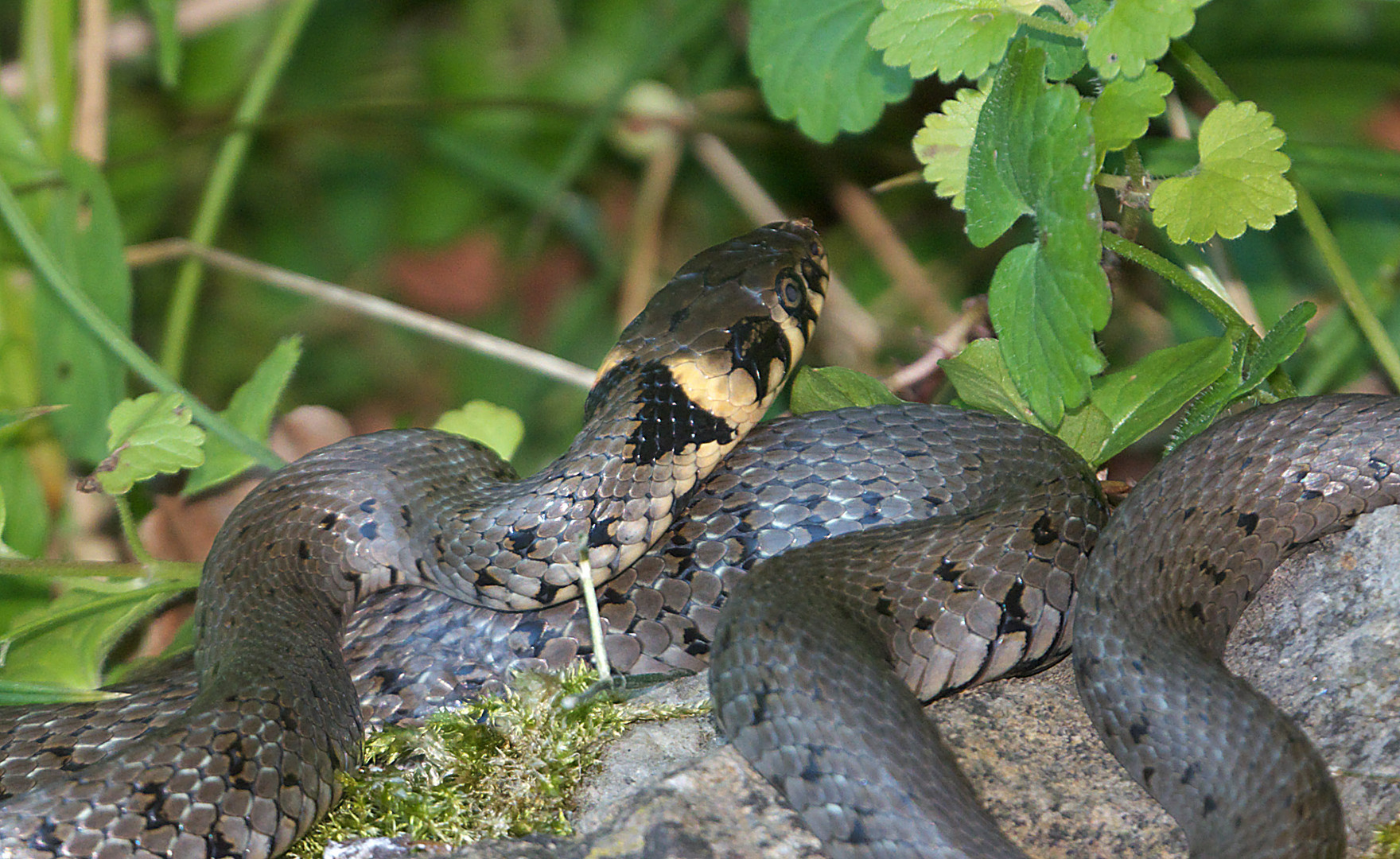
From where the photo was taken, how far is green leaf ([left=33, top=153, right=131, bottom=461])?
4094 millimetres

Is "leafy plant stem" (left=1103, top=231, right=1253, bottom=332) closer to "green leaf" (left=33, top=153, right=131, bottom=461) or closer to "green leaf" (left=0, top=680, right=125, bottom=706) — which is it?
"green leaf" (left=0, top=680, right=125, bottom=706)

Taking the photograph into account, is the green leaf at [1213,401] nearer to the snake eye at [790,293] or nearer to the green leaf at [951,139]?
the green leaf at [951,139]

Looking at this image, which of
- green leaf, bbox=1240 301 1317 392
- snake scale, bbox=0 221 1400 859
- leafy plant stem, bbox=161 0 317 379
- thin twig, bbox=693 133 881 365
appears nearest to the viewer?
snake scale, bbox=0 221 1400 859

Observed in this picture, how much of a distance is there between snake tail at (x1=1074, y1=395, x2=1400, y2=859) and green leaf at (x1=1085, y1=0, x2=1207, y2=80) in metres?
0.88

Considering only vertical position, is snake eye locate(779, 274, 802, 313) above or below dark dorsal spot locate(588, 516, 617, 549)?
above

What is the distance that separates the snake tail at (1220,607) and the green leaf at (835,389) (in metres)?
0.92

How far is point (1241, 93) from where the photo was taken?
5539 mm

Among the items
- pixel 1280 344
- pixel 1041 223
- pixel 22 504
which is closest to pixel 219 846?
pixel 1041 223

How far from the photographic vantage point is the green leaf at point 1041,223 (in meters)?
2.52

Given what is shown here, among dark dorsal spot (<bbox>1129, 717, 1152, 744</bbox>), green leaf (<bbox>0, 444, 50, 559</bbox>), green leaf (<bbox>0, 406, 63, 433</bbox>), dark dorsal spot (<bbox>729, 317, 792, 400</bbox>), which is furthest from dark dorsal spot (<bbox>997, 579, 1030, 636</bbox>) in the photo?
green leaf (<bbox>0, 444, 50, 559</bbox>)

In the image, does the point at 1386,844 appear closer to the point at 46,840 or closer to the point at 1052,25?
the point at 1052,25

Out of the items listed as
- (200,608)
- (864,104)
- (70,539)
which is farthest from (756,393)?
(70,539)

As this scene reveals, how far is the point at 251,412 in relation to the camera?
361 cm

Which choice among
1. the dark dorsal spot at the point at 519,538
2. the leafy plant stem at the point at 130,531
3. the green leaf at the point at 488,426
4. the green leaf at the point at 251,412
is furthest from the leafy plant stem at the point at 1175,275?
the leafy plant stem at the point at 130,531
